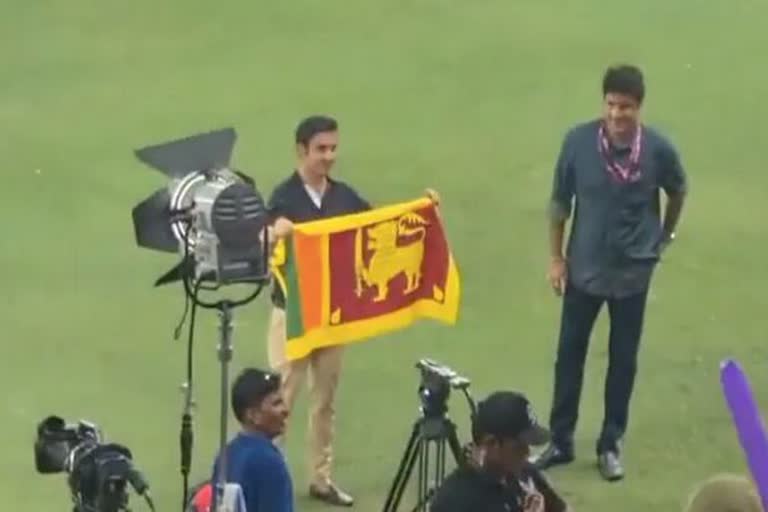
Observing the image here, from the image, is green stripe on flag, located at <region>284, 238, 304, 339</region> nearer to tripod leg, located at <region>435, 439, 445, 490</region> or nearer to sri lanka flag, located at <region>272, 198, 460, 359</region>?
sri lanka flag, located at <region>272, 198, 460, 359</region>

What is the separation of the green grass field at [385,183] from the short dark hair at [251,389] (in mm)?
1783

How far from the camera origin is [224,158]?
630 centimetres

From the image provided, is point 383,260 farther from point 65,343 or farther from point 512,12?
point 512,12

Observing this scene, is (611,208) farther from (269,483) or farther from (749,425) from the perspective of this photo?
(749,425)

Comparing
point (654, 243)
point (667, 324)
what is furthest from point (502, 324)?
point (654, 243)

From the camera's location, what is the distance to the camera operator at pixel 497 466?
5.91 metres

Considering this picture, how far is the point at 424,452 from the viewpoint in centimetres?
755

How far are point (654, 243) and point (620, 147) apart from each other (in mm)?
503

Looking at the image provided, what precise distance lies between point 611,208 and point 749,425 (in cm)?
429

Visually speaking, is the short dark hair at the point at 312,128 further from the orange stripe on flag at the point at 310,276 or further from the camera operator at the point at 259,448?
the camera operator at the point at 259,448

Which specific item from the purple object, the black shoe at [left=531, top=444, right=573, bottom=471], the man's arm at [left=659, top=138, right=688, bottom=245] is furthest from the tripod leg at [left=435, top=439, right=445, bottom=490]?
the purple object

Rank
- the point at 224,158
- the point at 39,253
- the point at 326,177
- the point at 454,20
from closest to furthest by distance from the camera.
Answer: the point at 224,158, the point at 326,177, the point at 39,253, the point at 454,20

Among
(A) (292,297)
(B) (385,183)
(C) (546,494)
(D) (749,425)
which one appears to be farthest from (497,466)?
(B) (385,183)

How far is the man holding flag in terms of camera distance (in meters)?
8.41
